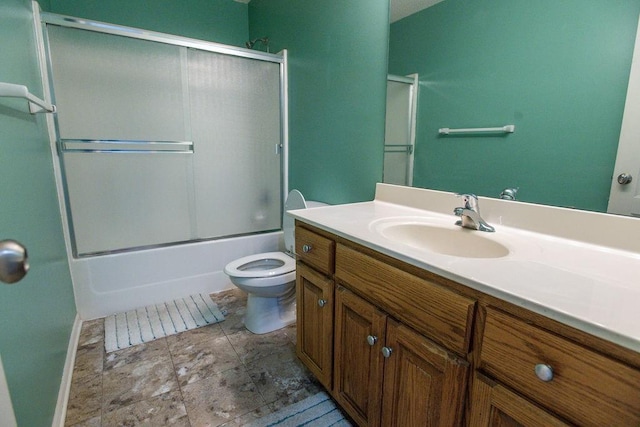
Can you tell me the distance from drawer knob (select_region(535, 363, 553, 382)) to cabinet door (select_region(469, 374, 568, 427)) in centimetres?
7

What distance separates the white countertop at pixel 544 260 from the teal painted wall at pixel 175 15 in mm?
2317

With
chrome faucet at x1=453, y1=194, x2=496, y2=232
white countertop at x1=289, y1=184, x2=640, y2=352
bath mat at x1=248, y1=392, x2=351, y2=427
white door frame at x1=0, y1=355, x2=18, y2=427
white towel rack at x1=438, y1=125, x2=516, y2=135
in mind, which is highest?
white towel rack at x1=438, y1=125, x2=516, y2=135

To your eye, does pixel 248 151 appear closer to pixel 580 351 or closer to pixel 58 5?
pixel 58 5

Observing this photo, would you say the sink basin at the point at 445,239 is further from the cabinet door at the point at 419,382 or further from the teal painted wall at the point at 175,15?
the teal painted wall at the point at 175,15

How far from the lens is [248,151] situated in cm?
257

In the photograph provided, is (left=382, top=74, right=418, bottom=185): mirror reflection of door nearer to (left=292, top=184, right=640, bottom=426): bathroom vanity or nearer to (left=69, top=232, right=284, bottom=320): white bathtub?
(left=292, top=184, right=640, bottom=426): bathroom vanity

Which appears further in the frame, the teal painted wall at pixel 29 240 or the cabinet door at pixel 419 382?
the teal painted wall at pixel 29 240

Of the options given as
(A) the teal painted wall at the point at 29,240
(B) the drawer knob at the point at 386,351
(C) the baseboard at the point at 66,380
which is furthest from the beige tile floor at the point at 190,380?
(B) the drawer knob at the point at 386,351

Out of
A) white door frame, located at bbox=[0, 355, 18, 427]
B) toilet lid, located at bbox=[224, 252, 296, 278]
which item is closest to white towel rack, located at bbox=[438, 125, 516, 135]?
toilet lid, located at bbox=[224, 252, 296, 278]

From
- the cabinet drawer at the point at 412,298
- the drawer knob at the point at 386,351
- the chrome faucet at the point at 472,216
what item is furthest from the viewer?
the chrome faucet at the point at 472,216

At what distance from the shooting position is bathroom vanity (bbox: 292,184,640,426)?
0.58m

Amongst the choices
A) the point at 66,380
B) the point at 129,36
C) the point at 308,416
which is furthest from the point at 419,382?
the point at 129,36

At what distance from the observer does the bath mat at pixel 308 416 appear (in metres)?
1.33

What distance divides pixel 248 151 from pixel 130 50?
0.99 m
